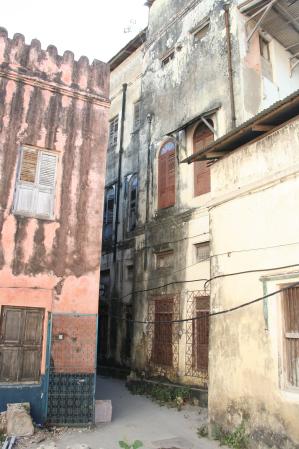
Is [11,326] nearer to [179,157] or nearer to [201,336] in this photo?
[201,336]

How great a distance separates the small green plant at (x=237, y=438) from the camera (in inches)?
254

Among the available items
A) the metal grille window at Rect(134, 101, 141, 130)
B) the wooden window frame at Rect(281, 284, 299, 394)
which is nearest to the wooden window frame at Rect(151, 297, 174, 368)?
the wooden window frame at Rect(281, 284, 299, 394)

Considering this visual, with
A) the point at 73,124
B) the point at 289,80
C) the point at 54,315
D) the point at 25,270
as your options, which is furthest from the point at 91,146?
the point at 289,80

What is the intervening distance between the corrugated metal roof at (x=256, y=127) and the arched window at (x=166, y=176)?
190 inches

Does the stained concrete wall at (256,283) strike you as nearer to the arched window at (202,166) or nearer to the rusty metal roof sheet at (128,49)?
the arched window at (202,166)

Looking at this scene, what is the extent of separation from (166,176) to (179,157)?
0.85m

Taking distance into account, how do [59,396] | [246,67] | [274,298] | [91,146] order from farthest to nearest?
[246,67] → [91,146] → [59,396] → [274,298]

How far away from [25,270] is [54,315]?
3.57 ft

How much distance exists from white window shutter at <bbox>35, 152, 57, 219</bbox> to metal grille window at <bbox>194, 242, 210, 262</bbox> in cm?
456

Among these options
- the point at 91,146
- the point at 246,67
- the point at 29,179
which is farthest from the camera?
the point at 246,67

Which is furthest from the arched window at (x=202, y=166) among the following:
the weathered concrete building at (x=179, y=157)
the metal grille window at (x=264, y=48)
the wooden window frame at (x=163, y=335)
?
the wooden window frame at (x=163, y=335)

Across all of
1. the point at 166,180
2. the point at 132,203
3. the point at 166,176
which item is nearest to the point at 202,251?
the point at 166,180

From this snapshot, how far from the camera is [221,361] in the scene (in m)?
7.16

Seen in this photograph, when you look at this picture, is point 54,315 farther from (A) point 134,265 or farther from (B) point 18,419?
(A) point 134,265
